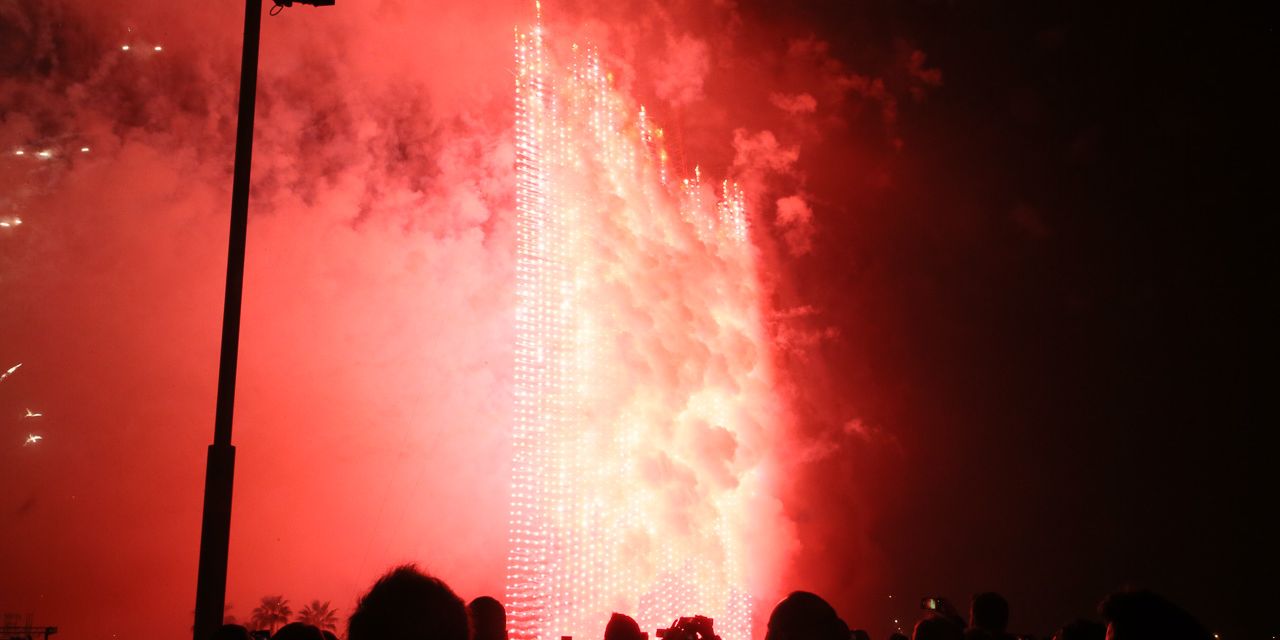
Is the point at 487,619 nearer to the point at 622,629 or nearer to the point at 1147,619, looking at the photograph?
the point at 622,629

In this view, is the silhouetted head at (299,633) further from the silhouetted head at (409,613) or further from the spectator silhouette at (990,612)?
the spectator silhouette at (990,612)

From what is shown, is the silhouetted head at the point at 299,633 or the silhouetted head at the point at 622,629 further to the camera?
the silhouetted head at the point at 622,629

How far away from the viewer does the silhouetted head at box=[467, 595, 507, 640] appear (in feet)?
12.5

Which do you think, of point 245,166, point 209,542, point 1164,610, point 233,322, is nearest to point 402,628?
point 1164,610

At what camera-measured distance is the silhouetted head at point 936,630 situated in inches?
171

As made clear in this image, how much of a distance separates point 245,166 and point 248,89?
2.09 feet

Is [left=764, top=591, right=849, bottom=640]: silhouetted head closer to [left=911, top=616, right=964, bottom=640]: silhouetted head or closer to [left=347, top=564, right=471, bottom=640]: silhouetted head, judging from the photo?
[left=911, top=616, right=964, bottom=640]: silhouetted head

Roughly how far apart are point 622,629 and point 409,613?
2.37 metres

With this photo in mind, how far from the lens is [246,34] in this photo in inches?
260

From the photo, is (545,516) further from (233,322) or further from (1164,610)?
(1164,610)

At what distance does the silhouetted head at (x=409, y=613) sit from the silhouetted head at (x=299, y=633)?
109 centimetres

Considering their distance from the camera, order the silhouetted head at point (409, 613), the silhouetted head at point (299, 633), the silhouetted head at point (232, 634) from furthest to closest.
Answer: the silhouetted head at point (232, 634), the silhouetted head at point (299, 633), the silhouetted head at point (409, 613)

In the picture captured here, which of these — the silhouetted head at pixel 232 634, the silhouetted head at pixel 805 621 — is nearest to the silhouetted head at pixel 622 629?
the silhouetted head at pixel 805 621

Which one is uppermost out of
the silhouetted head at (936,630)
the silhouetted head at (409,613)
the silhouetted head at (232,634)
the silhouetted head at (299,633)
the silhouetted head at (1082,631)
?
the silhouetted head at (409,613)
